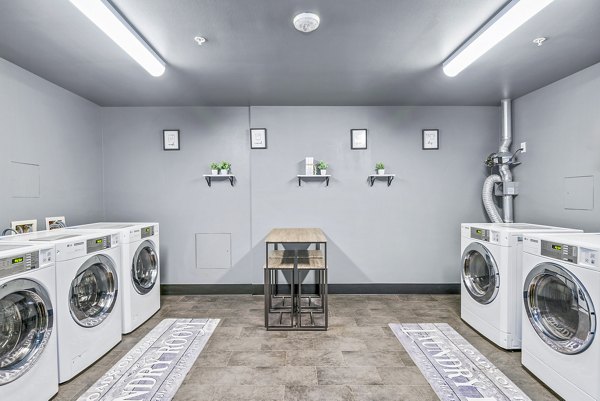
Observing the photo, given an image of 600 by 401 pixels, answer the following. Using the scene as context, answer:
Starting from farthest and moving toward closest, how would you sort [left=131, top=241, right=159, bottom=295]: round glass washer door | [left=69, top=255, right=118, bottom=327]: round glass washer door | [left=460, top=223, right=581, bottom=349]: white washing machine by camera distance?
[left=131, top=241, right=159, bottom=295]: round glass washer door → [left=460, top=223, right=581, bottom=349]: white washing machine → [left=69, top=255, right=118, bottom=327]: round glass washer door

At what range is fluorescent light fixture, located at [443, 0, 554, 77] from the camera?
1721 mm

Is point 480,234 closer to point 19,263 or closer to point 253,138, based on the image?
point 253,138

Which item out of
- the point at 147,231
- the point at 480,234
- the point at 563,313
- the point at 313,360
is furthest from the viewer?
the point at 147,231

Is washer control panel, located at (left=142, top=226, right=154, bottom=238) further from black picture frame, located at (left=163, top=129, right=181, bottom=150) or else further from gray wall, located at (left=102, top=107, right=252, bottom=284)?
black picture frame, located at (left=163, top=129, right=181, bottom=150)

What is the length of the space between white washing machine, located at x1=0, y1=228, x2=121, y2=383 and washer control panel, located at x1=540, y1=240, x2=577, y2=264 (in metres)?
3.34

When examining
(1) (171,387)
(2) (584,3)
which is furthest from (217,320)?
(2) (584,3)

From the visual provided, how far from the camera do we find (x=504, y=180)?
3.62 meters

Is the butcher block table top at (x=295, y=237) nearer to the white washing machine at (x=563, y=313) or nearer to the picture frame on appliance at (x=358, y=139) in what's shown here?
the picture frame on appliance at (x=358, y=139)

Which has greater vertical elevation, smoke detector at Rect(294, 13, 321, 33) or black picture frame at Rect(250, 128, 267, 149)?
smoke detector at Rect(294, 13, 321, 33)

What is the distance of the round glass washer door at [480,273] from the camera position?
2.60 metres

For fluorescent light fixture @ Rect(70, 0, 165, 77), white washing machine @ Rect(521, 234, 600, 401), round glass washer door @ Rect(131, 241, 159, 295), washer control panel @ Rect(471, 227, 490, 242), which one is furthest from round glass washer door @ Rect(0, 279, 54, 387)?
washer control panel @ Rect(471, 227, 490, 242)

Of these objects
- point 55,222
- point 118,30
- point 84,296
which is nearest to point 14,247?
point 84,296

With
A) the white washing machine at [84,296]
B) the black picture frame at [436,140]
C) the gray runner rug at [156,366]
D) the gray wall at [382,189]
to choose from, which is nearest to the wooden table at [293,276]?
the gray wall at [382,189]

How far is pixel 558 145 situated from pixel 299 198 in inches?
113
